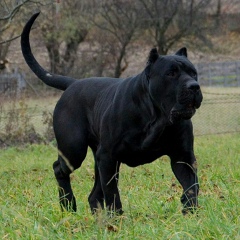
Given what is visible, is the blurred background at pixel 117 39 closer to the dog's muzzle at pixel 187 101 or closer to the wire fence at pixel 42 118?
the wire fence at pixel 42 118

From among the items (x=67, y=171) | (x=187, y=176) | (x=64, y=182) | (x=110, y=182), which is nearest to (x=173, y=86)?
(x=187, y=176)

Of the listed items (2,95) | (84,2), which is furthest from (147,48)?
(2,95)

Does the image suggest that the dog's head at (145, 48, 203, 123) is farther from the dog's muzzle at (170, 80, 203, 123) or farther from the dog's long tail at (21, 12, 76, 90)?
the dog's long tail at (21, 12, 76, 90)

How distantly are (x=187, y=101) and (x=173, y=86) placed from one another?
22 cm

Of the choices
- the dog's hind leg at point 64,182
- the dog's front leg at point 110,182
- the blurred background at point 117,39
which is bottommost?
the blurred background at point 117,39

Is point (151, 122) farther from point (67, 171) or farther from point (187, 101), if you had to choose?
point (67, 171)

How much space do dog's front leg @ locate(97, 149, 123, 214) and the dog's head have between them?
710 mm

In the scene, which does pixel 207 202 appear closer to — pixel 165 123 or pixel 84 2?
pixel 165 123

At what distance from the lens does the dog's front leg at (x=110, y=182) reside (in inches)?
242

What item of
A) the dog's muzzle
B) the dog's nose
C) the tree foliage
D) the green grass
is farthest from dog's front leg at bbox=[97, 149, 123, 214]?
the tree foliage

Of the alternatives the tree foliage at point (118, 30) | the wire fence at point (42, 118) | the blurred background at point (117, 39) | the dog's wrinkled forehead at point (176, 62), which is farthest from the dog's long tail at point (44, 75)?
the tree foliage at point (118, 30)

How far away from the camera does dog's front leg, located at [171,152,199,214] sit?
5820 mm

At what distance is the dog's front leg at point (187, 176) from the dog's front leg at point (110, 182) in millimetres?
524

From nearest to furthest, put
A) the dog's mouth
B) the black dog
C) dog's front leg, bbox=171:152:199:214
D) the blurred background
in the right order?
1. the dog's mouth
2. the black dog
3. dog's front leg, bbox=171:152:199:214
4. the blurred background
